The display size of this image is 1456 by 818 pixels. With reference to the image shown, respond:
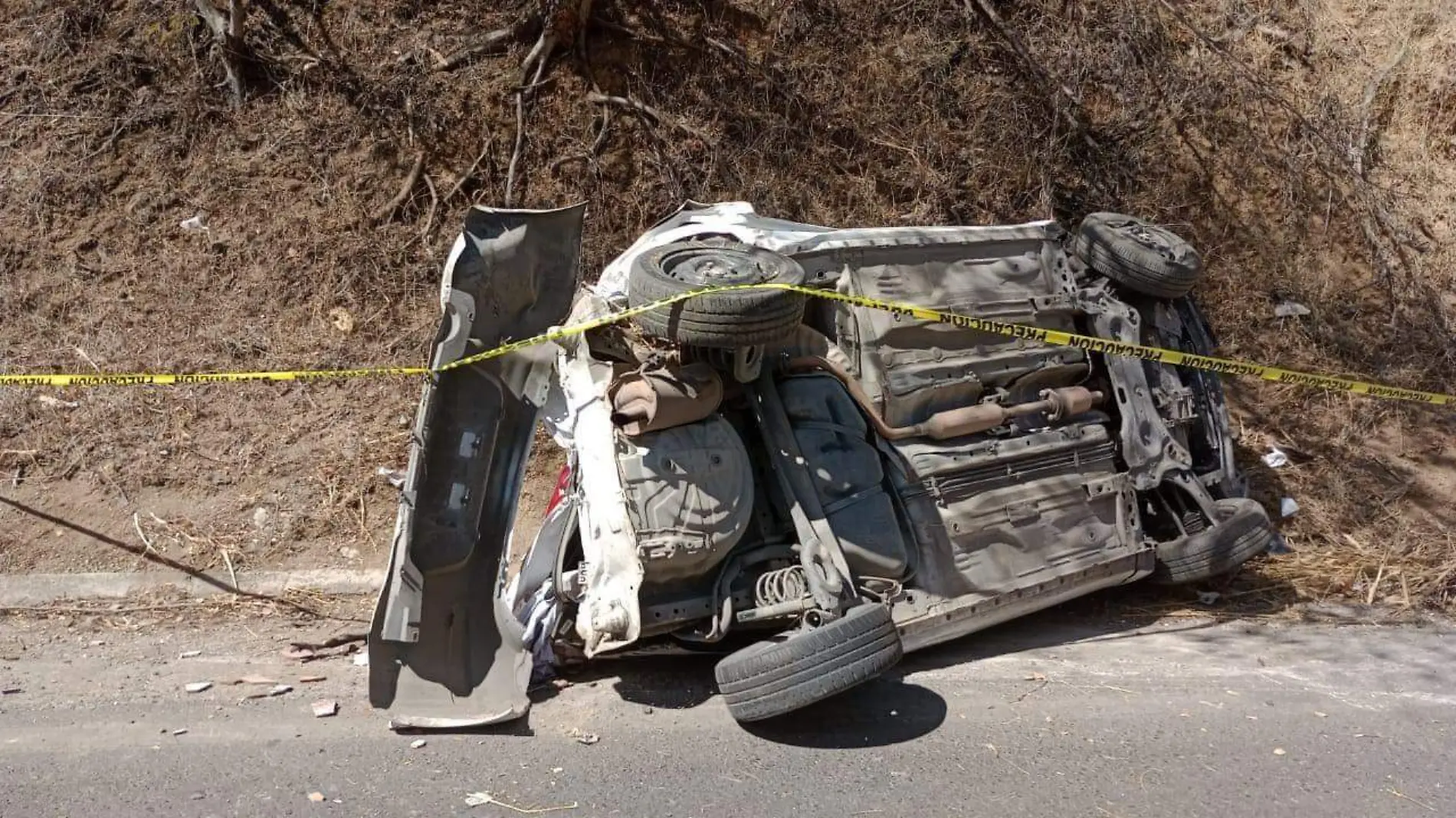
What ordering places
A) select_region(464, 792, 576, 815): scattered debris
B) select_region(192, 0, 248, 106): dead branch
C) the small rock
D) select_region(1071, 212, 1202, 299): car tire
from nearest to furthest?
1. select_region(464, 792, 576, 815): scattered debris
2. select_region(1071, 212, 1202, 299): car tire
3. the small rock
4. select_region(192, 0, 248, 106): dead branch

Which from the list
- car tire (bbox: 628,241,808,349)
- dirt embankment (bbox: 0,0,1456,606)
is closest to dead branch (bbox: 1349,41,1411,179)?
dirt embankment (bbox: 0,0,1456,606)

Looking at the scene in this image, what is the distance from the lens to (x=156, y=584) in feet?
20.4

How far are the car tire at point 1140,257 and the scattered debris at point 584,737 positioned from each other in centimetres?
362

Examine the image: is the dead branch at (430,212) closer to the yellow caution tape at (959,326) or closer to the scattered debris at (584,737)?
the yellow caution tape at (959,326)

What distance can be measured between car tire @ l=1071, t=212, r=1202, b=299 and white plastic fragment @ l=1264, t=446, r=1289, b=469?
1717mm

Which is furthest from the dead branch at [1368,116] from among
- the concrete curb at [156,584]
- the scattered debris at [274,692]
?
the scattered debris at [274,692]

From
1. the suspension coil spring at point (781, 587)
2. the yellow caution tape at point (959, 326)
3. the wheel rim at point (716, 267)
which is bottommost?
the suspension coil spring at point (781, 587)

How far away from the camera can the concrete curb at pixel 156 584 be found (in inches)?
240

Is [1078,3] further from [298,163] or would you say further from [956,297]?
[298,163]

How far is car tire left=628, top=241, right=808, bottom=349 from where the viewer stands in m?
→ 4.38

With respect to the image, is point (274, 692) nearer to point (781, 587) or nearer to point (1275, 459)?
point (781, 587)

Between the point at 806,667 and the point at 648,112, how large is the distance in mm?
5536

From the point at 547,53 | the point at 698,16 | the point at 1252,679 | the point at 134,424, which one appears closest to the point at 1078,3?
the point at 698,16

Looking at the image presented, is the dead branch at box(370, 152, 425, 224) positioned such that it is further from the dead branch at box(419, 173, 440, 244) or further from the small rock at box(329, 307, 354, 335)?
the small rock at box(329, 307, 354, 335)
